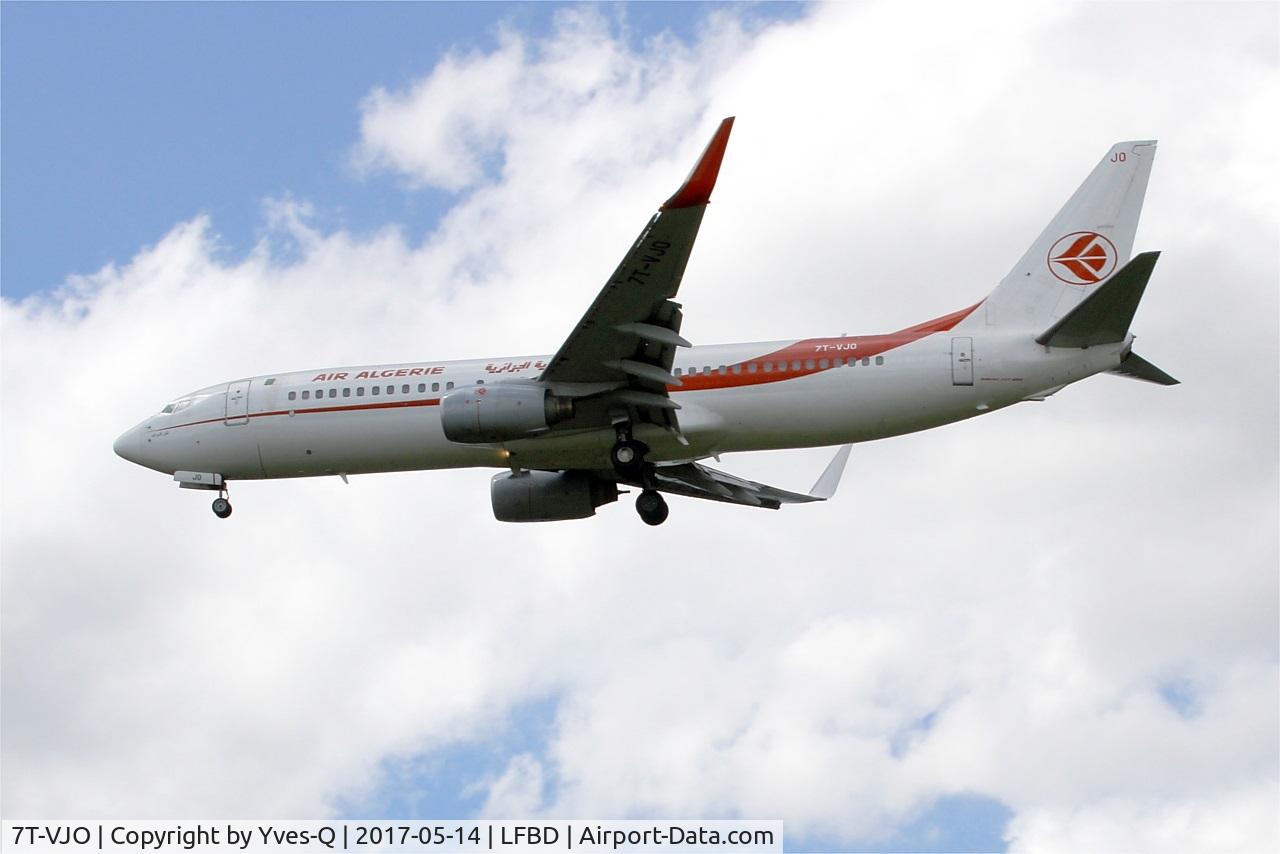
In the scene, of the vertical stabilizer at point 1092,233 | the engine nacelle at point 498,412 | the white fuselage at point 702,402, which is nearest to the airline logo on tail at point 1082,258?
the vertical stabilizer at point 1092,233

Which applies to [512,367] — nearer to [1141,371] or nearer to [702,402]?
[702,402]

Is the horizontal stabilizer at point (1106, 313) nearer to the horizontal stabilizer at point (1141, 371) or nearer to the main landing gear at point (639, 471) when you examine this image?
the horizontal stabilizer at point (1141, 371)

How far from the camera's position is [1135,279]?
93.9 feet

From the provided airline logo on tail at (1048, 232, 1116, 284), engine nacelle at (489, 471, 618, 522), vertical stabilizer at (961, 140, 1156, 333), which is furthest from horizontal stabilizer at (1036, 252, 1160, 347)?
engine nacelle at (489, 471, 618, 522)

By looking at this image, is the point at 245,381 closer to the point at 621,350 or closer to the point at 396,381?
the point at 396,381

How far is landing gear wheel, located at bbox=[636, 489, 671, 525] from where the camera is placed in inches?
1347

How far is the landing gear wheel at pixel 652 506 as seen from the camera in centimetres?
3422

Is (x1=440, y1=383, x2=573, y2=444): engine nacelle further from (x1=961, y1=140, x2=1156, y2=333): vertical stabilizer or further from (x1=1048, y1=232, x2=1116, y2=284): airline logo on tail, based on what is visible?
(x1=1048, y1=232, x2=1116, y2=284): airline logo on tail

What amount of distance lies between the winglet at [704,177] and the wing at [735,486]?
10.2 m

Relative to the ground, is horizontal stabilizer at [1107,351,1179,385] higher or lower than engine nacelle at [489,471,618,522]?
lower

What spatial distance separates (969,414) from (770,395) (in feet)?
12.5

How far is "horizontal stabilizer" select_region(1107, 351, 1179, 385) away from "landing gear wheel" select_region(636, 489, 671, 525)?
9.32 meters

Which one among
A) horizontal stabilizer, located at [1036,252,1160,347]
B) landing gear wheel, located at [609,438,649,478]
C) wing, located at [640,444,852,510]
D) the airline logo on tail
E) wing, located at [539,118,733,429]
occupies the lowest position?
landing gear wheel, located at [609,438,649,478]

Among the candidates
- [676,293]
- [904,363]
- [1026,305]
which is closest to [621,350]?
[676,293]
